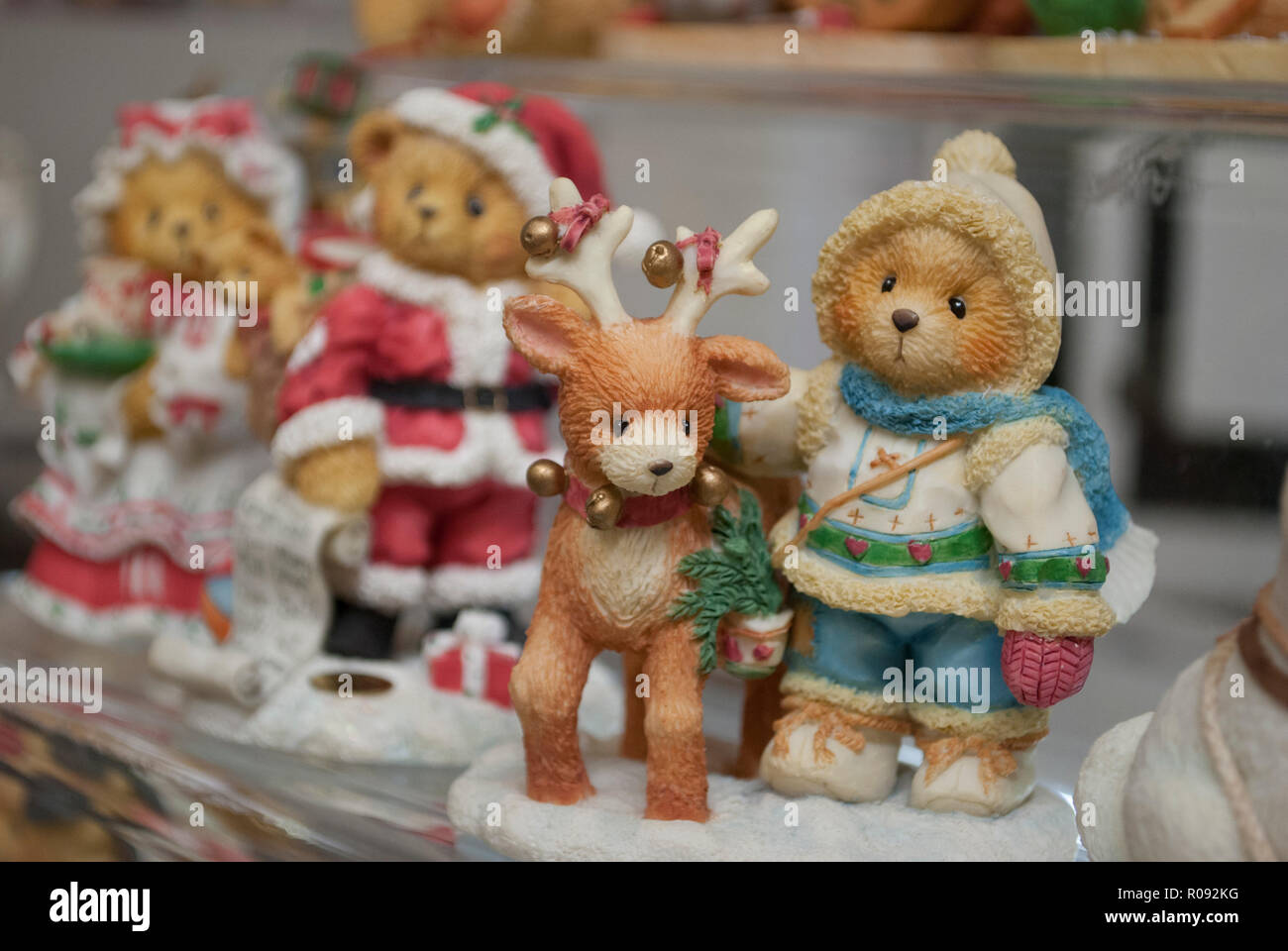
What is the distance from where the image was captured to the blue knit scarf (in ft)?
4.74

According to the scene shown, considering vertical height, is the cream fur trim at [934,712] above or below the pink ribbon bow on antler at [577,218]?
below

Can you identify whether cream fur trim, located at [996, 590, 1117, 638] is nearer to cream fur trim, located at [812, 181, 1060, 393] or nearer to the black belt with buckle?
cream fur trim, located at [812, 181, 1060, 393]

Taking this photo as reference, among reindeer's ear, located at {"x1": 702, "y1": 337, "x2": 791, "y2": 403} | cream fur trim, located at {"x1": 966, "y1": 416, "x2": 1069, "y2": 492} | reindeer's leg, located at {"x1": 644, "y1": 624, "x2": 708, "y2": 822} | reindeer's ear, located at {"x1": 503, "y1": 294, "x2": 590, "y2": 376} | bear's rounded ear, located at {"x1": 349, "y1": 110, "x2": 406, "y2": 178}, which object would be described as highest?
bear's rounded ear, located at {"x1": 349, "y1": 110, "x2": 406, "y2": 178}

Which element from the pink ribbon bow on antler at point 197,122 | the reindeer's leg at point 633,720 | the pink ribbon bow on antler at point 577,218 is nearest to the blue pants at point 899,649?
the reindeer's leg at point 633,720

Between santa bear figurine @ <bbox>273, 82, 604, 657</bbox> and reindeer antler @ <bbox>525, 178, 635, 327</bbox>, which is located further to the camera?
santa bear figurine @ <bbox>273, 82, 604, 657</bbox>

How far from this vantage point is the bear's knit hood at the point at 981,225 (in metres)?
1.41

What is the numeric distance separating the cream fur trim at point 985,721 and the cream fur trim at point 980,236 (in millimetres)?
319

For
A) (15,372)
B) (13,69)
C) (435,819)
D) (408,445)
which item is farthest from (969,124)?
(13,69)

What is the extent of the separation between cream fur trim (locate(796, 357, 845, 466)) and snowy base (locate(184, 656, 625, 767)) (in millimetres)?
519

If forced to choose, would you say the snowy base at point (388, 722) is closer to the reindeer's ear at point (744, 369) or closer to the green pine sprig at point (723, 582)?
the green pine sprig at point (723, 582)

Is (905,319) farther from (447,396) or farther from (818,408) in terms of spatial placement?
(447,396)

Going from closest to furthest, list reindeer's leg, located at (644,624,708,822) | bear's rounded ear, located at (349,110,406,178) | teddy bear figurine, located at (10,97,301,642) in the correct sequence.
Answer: reindeer's leg, located at (644,624,708,822) < bear's rounded ear, located at (349,110,406,178) < teddy bear figurine, located at (10,97,301,642)

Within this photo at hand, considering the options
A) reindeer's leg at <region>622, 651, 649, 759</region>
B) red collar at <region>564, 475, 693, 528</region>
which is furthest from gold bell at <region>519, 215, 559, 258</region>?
reindeer's leg at <region>622, 651, 649, 759</region>

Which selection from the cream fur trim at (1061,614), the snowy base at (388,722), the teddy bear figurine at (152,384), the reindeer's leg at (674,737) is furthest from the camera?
the teddy bear figurine at (152,384)
